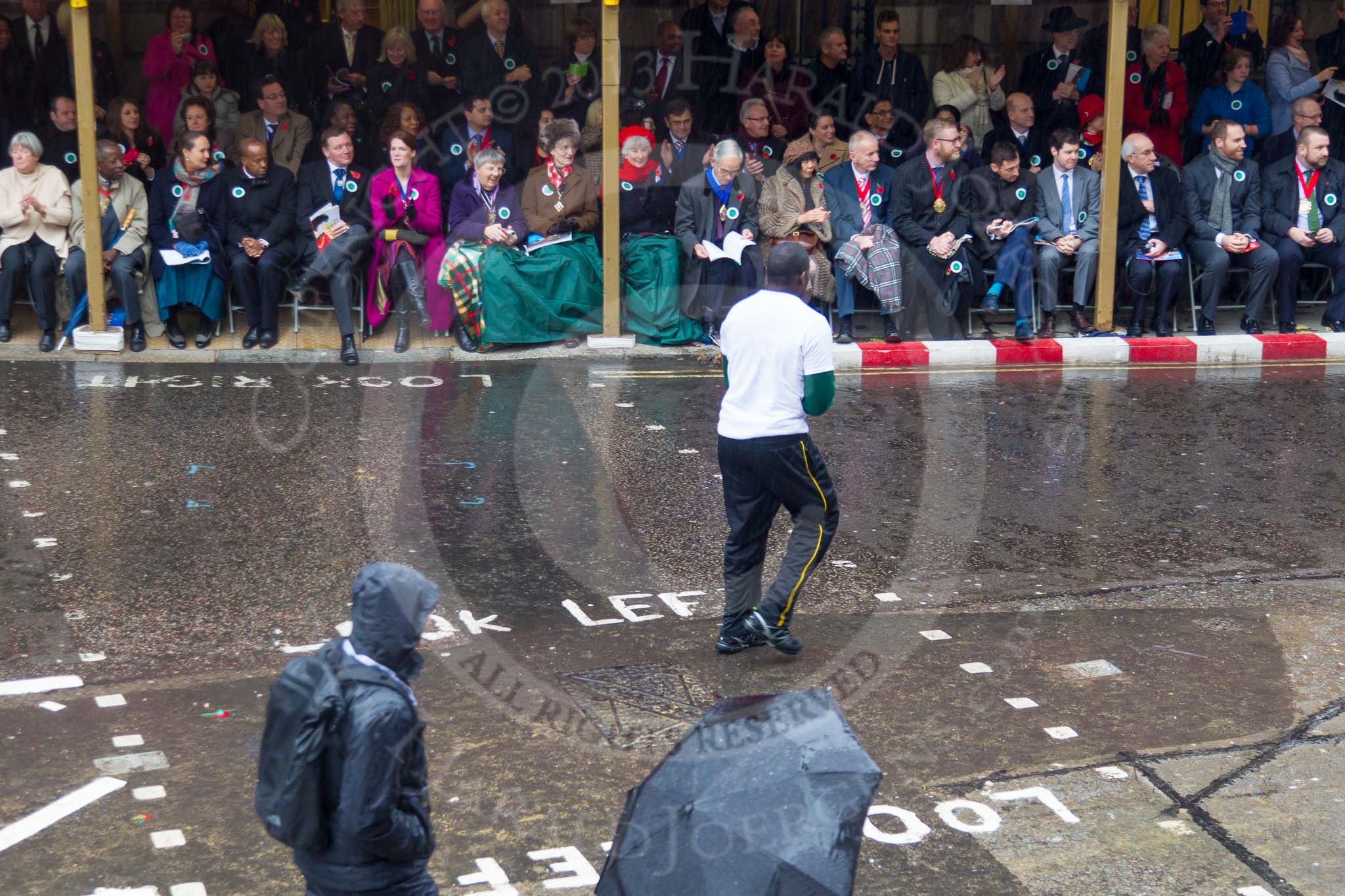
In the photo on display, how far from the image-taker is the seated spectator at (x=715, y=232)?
13.5 meters

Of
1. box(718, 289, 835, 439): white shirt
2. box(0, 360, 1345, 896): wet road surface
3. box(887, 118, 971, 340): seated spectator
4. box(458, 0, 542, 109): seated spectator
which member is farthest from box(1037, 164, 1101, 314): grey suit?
box(718, 289, 835, 439): white shirt

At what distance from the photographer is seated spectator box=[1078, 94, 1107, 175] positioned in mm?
14508

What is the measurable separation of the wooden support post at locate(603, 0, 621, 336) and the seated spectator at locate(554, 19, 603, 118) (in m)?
1.39

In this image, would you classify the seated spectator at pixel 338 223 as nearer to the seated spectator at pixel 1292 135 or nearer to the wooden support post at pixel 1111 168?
the wooden support post at pixel 1111 168

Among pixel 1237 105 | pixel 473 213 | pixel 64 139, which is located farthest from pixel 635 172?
pixel 1237 105

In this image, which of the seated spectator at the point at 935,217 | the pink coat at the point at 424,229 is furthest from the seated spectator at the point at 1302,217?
the pink coat at the point at 424,229

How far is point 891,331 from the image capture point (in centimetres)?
1386

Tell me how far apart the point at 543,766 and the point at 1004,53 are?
45.5 ft

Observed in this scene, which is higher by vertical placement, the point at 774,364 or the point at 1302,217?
the point at 1302,217

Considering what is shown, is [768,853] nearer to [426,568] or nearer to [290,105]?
[426,568]

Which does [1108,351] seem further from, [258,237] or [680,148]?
[258,237]

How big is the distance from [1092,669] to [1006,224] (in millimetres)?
7777

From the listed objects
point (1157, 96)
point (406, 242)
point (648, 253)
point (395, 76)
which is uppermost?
point (395, 76)

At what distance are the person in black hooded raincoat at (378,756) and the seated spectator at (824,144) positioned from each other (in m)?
10.9
